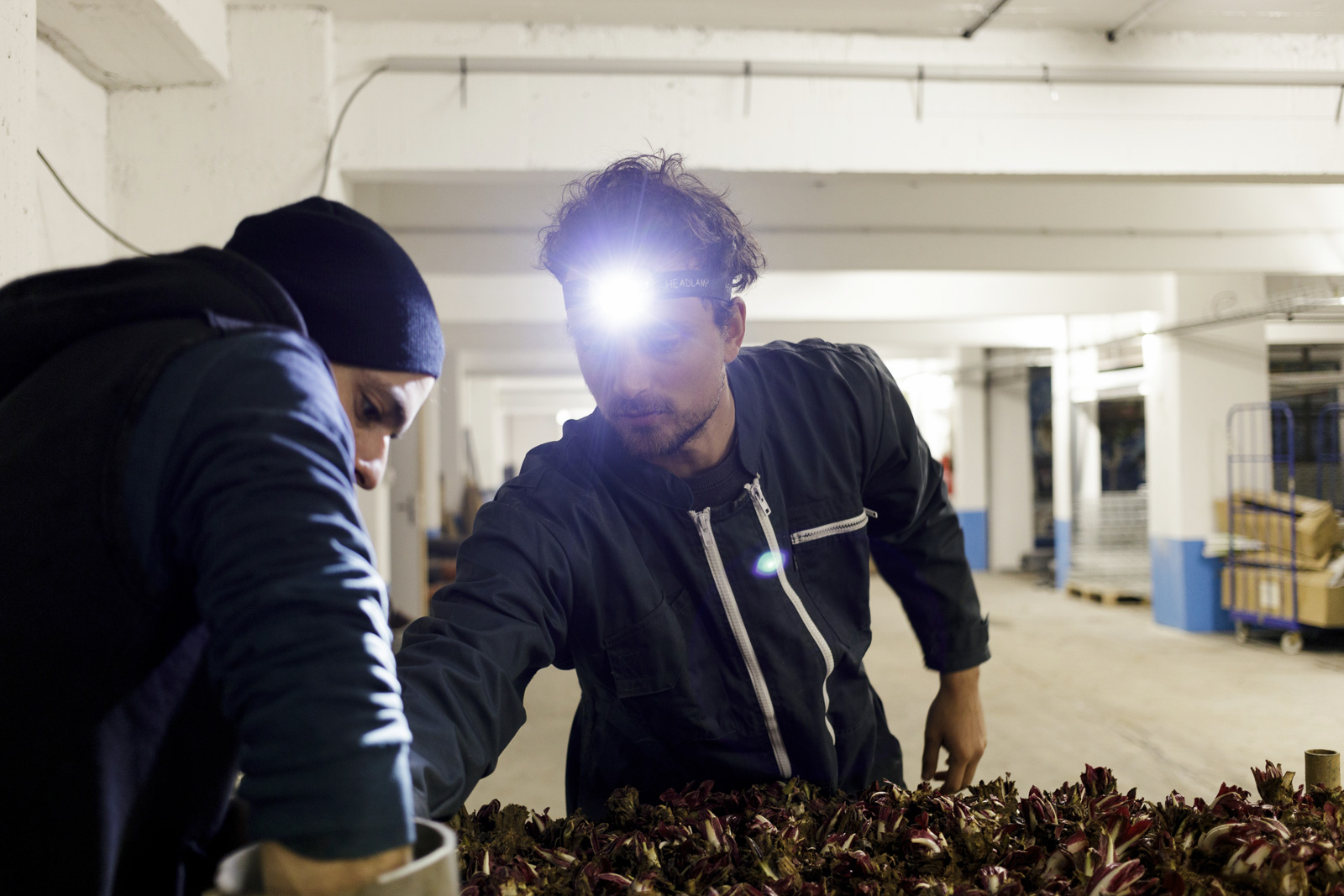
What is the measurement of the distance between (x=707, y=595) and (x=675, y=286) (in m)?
0.53

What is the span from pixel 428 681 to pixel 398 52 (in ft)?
11.6

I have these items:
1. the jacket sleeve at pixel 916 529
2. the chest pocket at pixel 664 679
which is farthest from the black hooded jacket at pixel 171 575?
the jacket sleeve at pixel 916 529

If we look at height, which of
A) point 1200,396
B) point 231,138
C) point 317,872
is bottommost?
point 317,872

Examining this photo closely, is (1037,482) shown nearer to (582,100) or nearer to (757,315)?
(757,315)

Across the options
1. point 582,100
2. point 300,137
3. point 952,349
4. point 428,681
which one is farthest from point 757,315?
point 428,681

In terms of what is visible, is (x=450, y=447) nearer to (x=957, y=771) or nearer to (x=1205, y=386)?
(x=1205, y=386)

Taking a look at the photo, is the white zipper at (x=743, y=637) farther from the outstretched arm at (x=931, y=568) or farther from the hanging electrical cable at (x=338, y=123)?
the hanging electrical cable at (x=338, y=123)

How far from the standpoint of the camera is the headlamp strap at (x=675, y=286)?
156 centimetres

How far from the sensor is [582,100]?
155 inches

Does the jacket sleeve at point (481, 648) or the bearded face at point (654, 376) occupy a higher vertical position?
the bearded face at point (654, 376)

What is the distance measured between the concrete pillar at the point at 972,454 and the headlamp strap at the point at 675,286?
461 inches

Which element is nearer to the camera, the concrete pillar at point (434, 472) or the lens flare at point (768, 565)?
the lens flare at point (768, 565)

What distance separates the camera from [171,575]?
26.6 inches

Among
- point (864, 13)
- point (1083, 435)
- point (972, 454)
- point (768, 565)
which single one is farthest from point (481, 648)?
point (972, 454)
